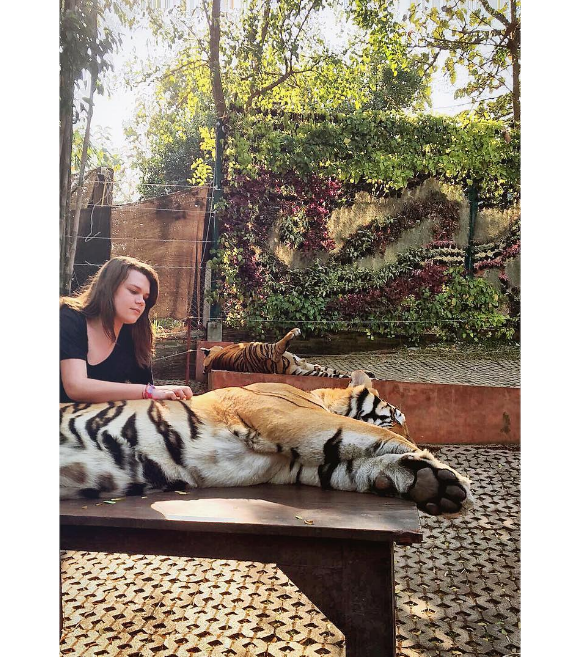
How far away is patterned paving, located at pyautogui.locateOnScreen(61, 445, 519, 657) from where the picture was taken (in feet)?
5.76

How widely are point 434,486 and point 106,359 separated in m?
1.19

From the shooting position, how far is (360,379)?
2029mm

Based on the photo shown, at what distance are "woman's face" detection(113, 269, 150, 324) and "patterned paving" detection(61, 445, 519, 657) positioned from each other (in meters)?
0.94

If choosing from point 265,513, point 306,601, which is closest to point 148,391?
point 265,513

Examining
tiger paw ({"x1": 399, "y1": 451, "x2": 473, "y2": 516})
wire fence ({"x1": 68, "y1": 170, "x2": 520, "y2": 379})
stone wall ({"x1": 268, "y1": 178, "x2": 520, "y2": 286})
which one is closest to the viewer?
tiger paw ({"x1": 399, "y1": 451, "x2": 473, "y2": 516})

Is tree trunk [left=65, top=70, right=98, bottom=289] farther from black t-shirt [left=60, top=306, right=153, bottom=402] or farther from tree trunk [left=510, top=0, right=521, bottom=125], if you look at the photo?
tree trunk [left=510, top=0, right=521, bottom=125]

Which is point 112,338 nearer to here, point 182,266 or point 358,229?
point 182,266

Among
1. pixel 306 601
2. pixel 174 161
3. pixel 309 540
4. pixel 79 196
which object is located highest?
pixel 174 161

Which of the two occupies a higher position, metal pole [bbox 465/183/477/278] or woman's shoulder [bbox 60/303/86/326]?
metal pole [bbox 465/183/477/278]

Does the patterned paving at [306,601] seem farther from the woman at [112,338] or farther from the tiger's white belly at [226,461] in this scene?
the woman at [112,338]

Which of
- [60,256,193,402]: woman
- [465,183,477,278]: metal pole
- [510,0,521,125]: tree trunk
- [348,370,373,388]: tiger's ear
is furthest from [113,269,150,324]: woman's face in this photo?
[510,0,521,125]: tree trunk

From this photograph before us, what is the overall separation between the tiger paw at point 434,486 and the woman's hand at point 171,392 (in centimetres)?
78

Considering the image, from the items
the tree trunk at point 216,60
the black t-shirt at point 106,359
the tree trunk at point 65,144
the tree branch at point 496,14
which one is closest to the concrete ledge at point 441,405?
the black t-shirt at point 106,359
